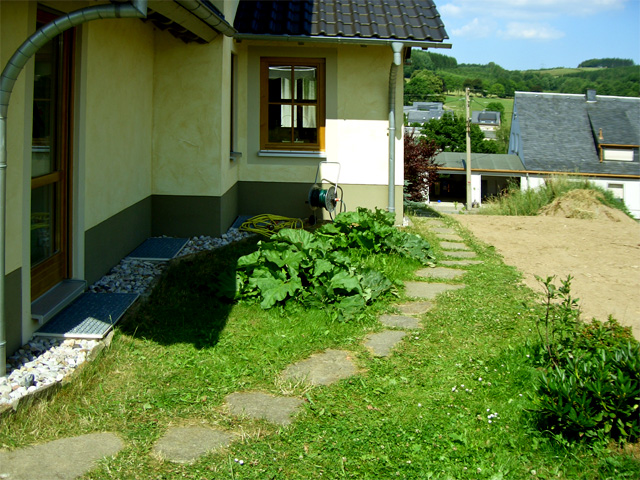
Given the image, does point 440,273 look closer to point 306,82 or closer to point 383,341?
point 383,341

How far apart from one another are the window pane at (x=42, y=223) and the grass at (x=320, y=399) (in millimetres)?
855

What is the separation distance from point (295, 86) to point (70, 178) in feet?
16.8

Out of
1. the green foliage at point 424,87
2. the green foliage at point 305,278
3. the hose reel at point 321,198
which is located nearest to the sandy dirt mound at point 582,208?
the hose reel at point 321,198

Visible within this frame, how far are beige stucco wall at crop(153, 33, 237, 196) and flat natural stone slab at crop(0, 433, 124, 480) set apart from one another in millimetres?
5089

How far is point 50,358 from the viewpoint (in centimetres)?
461

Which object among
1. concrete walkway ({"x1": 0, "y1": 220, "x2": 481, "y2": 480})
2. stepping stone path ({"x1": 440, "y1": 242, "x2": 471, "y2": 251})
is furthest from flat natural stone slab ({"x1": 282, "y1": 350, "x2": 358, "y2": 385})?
stepping stone path ({"x1": 440, "y1": 242, "x2": 471, "y2": 251})

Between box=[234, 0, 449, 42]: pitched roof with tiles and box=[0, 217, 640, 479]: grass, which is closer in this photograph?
box=[0, 217, 640, 479]: grass

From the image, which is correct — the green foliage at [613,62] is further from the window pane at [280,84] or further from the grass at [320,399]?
the window pane at [280,84]

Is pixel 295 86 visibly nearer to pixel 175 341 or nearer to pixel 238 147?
pixel 238 147

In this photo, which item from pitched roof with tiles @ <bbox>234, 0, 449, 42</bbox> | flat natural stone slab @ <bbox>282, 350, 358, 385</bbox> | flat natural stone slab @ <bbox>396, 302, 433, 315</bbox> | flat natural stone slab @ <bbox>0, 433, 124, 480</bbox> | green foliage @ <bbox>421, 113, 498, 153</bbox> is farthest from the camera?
green foliage @ <bbox>421, 113, 498, 153</bbox>

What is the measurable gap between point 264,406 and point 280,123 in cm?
679

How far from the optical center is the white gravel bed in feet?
13.3

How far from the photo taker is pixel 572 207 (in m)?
14.1

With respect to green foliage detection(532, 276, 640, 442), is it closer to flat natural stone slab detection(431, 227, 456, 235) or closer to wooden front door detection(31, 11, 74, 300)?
wooden front door detection(31, 11, 74, 300)
